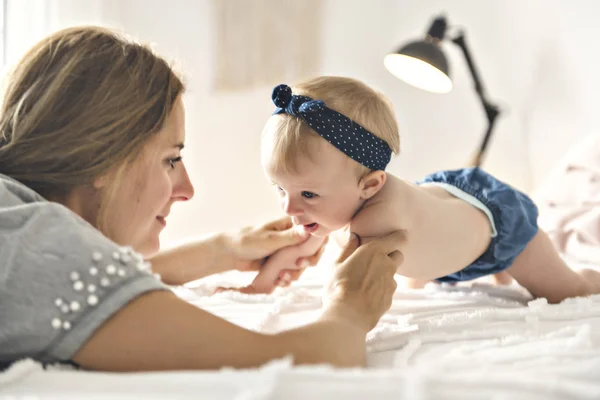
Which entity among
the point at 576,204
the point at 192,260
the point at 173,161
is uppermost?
the point at 173,161

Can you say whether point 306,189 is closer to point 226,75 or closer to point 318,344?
point 318,344

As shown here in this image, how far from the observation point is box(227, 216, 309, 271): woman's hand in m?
1.64

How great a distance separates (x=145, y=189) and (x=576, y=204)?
1.58m

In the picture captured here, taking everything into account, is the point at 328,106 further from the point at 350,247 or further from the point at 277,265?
the point at 277,265

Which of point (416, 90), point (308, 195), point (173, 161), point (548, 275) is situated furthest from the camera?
point (416, 90)

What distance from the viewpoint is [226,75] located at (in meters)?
3.21

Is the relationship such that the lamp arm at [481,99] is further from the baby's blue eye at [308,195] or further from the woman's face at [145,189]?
the woman's face at [145,189]

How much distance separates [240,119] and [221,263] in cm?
171

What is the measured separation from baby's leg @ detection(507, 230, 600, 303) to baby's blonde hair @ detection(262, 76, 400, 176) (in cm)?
47

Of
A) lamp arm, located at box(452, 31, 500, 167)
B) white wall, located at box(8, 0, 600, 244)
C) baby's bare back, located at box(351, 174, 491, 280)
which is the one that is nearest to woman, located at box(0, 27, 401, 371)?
baby's bare back, located at box(351, 174, 491, 280)

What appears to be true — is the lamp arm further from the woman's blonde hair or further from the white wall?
the woman's blonde hair

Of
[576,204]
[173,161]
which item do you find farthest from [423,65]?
[173,161]

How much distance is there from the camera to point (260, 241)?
1646 millimetres

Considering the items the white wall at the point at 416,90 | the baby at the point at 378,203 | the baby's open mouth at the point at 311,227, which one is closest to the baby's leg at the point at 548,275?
the baby at the point at 378,203
